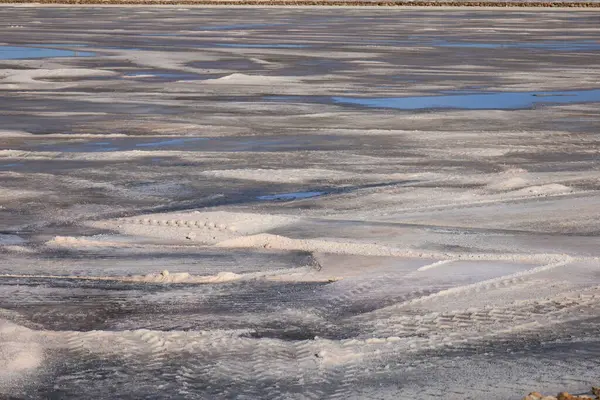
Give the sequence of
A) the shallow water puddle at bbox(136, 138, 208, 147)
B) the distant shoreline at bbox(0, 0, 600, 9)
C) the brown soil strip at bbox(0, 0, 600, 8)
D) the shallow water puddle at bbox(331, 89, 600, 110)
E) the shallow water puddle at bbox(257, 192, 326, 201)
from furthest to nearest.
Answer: the brown soil strip at bbox(0, 0, 600, 8) < the distant shoreline at bbox(0, 0, 600, 9) < the shallow water puddle at bbox(331, 89, 600, 110) < the shallow water puddle at bbox(136, 138, 208, 147) < the shallow water puddle at bbox(257, 192, 326, 201)

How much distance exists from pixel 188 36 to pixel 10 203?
962 inches

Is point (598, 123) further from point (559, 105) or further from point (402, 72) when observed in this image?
point (402, 72)

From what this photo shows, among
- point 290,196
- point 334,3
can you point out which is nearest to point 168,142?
point 290,196

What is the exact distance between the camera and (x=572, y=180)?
10.5 m

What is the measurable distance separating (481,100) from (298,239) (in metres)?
9.36

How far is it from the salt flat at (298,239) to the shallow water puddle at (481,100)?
0.07 meters

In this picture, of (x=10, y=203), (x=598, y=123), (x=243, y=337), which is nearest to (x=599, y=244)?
(x=243, y=337)

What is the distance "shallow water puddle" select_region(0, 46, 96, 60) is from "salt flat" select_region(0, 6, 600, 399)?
6.04 m

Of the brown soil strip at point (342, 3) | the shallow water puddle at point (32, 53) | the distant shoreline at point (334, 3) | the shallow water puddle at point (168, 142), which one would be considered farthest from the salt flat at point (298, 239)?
the brown soil strip at point (342, 3)

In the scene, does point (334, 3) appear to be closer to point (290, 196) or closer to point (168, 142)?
point (168, 142)

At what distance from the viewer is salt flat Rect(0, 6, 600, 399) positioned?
18.6 feet

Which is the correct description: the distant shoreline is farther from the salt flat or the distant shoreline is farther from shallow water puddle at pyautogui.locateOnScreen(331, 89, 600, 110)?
shallow water puddle at pyautogui.locateOnScreen(331, 89, 600, 110)

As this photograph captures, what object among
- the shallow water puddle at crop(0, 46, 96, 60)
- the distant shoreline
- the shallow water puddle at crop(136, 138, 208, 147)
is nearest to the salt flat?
the shallow water puddle at crop(136, 138, 208, 147)

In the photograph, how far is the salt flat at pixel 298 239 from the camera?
5.68m
